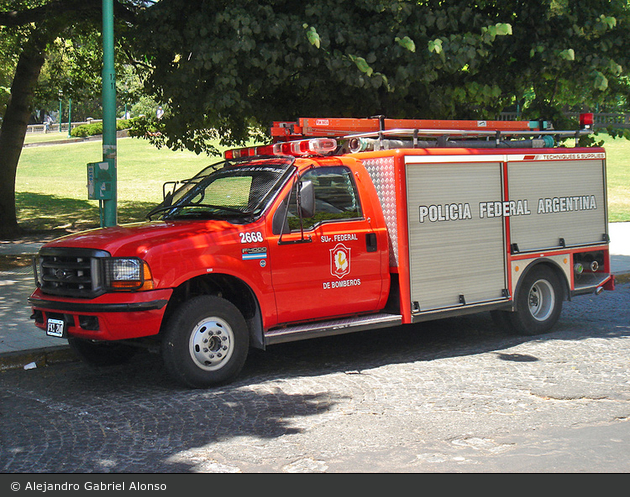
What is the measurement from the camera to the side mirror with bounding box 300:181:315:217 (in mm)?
Result: 7191

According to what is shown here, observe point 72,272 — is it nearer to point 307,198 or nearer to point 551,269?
point 307,198

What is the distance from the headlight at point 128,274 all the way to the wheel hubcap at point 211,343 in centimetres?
62

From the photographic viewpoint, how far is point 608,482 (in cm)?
457

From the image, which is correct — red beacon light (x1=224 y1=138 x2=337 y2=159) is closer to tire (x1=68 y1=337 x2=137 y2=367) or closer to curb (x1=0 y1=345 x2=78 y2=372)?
tire (x1=68 y1=337 x2=137 y2=367)

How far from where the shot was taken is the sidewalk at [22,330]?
7.95 metres

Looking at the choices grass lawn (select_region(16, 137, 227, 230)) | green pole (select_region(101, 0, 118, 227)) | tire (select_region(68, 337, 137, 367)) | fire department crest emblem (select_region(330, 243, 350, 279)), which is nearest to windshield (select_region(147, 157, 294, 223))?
fire department crest emblem (select_region(330, 243, 350, 279))

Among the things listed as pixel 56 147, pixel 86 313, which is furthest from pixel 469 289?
pixel 56 147

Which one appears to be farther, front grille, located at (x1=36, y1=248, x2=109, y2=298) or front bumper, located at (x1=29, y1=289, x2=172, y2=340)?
front grille, located at (x1=36, y1=248, x2=109, y2=298)

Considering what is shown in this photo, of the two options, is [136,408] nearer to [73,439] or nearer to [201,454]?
[73,439]

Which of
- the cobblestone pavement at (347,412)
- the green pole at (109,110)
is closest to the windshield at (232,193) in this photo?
the green pole at (109,110)

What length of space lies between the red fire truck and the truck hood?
19 millimetres

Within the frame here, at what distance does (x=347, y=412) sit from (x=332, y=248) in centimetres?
196

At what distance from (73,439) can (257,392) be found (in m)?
1.76

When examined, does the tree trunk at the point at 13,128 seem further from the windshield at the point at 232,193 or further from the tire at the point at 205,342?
the tire at the point at 205,342
